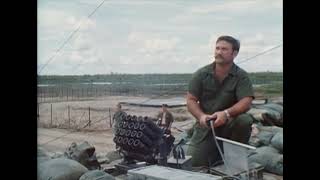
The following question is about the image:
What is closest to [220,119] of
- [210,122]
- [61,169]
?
[210,122]

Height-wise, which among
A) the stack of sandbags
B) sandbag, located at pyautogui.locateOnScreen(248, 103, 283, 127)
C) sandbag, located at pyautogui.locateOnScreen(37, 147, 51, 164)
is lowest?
sandbag, located at pyautogui.locateOnScreen(37, 147, 51, 164)

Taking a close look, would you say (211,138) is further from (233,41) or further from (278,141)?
(233,41)

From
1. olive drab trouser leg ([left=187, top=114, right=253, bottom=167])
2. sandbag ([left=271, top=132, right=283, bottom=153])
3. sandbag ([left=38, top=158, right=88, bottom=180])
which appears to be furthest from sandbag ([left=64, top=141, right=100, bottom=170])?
sandbag ([left=271, top=132, right=283, bottom=153])

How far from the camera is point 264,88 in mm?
2775

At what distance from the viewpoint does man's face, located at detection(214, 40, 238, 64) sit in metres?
2.86

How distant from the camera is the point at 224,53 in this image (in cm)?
288

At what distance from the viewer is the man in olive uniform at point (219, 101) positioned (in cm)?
284

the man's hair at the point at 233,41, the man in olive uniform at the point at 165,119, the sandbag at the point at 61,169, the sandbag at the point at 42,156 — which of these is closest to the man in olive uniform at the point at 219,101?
the man's hair at the point at 233,41

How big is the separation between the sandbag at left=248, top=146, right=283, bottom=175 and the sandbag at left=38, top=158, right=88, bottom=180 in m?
1.02

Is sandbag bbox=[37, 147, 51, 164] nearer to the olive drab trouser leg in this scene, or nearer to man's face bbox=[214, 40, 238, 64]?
the olive drab trouser leg
